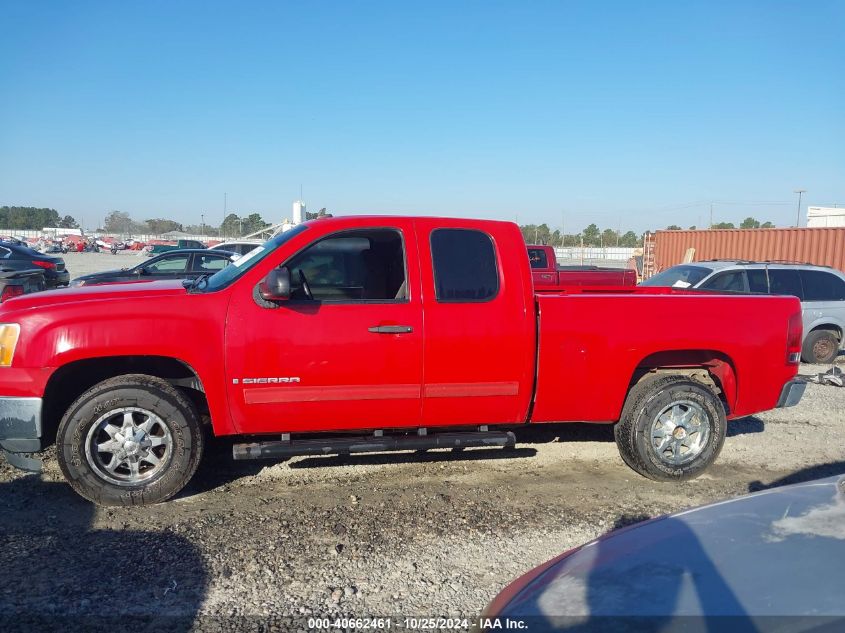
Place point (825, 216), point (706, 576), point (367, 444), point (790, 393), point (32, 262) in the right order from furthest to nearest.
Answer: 1. point (825, 216)
2. point (32, 262)
3. point (790, 393)
4. point (367, 444)
5. point (706, 576)

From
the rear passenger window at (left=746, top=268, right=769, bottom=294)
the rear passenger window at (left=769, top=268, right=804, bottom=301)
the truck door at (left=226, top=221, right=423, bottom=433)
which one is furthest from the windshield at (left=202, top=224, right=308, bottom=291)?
the rear passenger window at (left=769, top=268, right=804, bottom=301)

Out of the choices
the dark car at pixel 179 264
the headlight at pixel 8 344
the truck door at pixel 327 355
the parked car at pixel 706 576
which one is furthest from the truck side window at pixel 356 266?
the dark car at pixel 179 264

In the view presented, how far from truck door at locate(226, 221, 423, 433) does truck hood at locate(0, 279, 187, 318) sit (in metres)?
0.59

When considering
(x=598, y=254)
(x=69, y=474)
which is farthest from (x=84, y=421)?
(x=598, y=254)

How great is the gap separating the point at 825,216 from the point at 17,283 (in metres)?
40.7

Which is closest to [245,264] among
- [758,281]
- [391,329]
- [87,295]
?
[87,295]

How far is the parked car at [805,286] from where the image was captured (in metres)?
10.2

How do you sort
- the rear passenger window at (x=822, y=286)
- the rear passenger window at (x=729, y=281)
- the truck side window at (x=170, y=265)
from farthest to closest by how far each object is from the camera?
1. the truck side window at (x=170, y=265)
2. the rear passenger window at (x=822, y=286)
3. the rear passenger window at (x=729, y=281)

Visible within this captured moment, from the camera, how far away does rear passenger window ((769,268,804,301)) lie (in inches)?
404

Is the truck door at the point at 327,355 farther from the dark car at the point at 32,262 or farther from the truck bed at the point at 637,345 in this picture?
the dark car at the point at 32,262

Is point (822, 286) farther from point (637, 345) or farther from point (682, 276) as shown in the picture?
point (637, 345)

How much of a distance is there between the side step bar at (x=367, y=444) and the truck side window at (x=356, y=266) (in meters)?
1.00

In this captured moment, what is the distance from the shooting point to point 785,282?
1035cm

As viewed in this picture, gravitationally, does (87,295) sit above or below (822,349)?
above
